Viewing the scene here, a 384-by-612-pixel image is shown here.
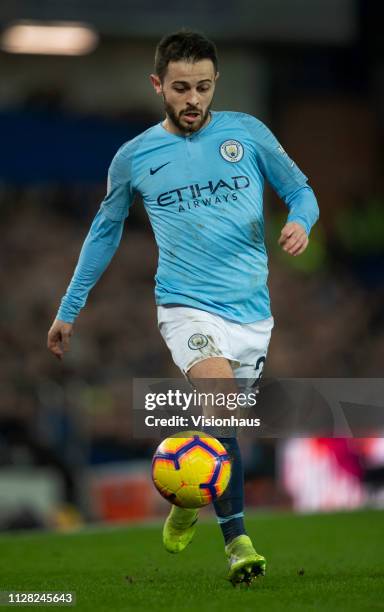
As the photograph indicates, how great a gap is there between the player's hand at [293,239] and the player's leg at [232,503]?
0.57 m

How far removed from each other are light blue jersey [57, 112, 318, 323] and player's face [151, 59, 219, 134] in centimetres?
10

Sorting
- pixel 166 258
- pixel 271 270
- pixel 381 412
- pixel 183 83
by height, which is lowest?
pixel 381 412

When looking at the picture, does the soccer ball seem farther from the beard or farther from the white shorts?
the beard

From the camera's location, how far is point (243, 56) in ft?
81.6

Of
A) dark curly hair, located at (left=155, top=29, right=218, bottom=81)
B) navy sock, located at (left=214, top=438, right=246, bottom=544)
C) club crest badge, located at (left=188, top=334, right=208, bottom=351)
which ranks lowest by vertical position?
navy sock, located at (left=214, top=438, right=246, bottom=544)

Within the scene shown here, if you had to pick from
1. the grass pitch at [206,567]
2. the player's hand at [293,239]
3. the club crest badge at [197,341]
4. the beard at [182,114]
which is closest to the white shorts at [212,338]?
the club crest badge at [197,341]

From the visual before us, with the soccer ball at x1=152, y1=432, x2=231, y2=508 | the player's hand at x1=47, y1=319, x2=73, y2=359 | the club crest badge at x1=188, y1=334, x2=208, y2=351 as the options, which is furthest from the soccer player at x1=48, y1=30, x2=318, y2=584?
the player's hand at x1=47, y1=319, x2=73, y2=359

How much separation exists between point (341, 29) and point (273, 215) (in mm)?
3746

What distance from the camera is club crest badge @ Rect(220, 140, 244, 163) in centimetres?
592

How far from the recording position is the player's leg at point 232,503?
559 centimetres

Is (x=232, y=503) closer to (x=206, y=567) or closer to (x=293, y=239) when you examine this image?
(x=206, y=567)

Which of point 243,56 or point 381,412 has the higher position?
point 243,56

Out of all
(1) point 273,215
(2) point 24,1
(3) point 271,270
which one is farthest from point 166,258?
(1) point 273,215

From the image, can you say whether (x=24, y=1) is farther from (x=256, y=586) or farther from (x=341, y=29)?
(x=256, y=586)
